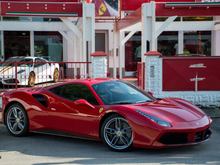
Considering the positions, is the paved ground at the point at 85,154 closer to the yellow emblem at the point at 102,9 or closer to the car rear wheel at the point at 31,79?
the car rear wheel at the point at 31,79

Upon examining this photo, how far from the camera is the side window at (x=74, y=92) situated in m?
8.24

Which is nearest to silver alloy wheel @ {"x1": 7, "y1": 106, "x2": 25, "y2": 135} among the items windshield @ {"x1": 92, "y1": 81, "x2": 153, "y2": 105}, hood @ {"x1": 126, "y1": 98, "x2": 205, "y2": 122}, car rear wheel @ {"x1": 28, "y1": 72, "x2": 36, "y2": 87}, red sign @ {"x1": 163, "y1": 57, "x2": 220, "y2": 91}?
windshield @ {"x1": 92, "y1": 81, "x2": 153, "y2": 105}

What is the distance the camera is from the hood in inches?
296

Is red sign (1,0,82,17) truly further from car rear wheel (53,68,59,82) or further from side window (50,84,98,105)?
side window (50,84,98,105)

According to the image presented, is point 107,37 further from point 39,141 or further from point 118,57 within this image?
point 39,141

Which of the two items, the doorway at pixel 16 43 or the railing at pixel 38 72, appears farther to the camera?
the doorway at pixel 16 43

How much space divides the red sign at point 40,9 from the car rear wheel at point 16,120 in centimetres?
813

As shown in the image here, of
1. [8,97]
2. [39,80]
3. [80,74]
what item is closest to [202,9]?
[80,74]

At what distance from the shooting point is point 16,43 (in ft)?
80.7

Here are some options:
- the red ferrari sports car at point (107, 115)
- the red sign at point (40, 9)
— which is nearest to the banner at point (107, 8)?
the red sign at point (40, 9)

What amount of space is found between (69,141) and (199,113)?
2.45 m

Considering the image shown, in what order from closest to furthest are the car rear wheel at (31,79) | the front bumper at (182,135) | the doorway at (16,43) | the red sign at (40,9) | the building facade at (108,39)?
1. the front bumper at (182,135)
2. the car rear wheel at (31,79)
3. the red sign at (40,9)
4. the building facade at (108,39)
5. the doorway at (16,43)

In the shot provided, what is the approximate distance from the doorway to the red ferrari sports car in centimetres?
1561

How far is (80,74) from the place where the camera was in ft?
47.0
